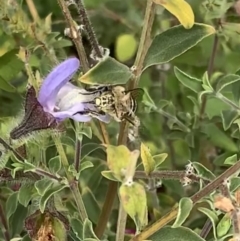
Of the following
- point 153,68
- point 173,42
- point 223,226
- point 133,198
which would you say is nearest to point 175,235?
point 223,226

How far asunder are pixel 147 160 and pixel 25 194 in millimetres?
228

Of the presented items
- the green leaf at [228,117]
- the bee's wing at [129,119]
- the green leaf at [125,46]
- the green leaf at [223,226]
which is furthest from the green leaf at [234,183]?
the green leaf at [125,46]

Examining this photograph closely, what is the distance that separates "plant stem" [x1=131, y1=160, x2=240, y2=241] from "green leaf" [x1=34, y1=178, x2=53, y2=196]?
129mm

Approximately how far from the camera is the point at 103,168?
51.7 inches

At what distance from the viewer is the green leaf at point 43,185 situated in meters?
0.91

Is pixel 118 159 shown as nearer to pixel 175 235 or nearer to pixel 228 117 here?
pixel 175 235

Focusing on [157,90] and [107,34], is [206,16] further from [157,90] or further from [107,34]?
[107,34]

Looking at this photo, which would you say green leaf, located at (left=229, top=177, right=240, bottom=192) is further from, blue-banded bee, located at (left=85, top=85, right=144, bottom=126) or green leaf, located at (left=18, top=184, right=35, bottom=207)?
green leaf, located at (left=18, top=184, right=35, bottom=207)

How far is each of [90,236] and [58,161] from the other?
12cm

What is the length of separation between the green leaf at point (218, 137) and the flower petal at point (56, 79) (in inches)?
19.1

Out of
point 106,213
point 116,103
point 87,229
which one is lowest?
point 106,213

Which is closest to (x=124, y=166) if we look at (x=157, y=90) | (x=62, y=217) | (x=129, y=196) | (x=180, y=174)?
(x=129, y=196)

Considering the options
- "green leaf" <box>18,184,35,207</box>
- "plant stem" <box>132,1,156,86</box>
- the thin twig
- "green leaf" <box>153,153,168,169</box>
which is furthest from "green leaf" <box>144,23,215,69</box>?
the thin twig

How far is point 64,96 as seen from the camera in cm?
96
